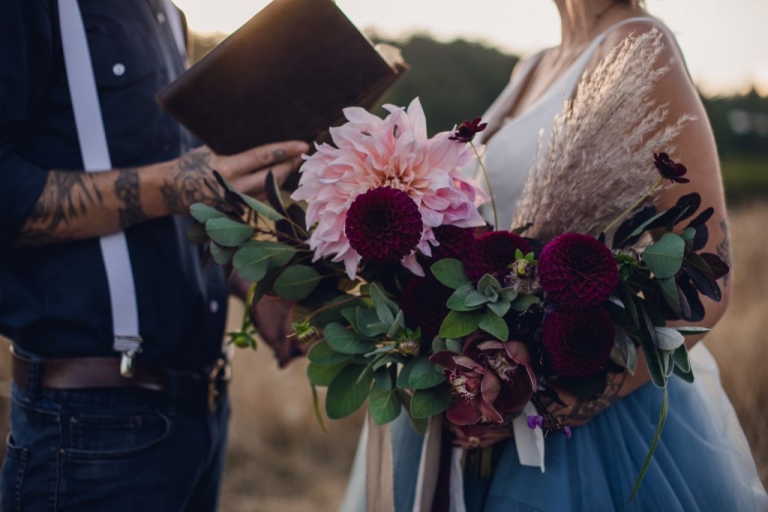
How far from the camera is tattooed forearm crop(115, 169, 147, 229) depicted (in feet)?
5.09

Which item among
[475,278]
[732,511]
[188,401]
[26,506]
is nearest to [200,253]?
[188,401]

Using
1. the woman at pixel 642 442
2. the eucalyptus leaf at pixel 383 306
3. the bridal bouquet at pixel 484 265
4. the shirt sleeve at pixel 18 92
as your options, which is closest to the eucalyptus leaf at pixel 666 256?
the bridal bouquet at pixel 484 265

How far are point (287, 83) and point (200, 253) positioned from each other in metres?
0.62

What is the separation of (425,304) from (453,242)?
13 centimetres

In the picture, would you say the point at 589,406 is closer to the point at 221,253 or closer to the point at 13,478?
the point at 221,253

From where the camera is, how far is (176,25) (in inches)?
75.8

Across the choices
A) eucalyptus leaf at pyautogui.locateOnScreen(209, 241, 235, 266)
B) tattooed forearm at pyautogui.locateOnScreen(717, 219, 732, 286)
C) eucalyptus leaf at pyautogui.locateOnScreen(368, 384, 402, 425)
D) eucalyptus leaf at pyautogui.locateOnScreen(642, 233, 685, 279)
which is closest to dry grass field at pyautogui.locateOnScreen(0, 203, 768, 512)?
tattooed forearm at pyautogui.locateOnScreen(717, 219, 732, 286)

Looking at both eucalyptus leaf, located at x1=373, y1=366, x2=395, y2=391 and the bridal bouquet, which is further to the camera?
eucalyptus leaf, located at x1=373, y1=366, x2=395, y2=391

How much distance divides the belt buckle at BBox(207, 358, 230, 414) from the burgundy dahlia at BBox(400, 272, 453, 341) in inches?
32.0

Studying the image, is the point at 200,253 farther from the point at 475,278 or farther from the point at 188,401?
the point at 475,278

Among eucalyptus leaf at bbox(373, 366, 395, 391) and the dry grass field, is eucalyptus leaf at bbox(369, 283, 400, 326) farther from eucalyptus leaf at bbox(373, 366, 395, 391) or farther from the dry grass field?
the dry grass field

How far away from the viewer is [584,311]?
1.10m

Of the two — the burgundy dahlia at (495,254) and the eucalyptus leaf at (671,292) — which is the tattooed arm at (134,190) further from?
the eucalyptus leaf at (671,292)

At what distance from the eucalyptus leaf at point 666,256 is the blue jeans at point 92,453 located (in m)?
1.21
